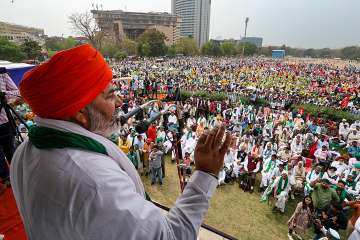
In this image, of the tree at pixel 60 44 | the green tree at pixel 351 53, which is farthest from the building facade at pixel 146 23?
the green tree at pixel 351 53

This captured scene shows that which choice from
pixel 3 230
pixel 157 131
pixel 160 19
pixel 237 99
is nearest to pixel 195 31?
pixel 160 19

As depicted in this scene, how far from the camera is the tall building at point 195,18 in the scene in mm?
102312

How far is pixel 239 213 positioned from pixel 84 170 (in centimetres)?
599

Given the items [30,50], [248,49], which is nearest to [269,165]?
[30,50]

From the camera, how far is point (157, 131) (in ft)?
31.0

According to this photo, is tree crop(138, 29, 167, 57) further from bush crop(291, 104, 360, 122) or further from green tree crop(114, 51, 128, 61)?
bush crop(291, 104, 360, 122)

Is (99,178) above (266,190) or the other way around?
above

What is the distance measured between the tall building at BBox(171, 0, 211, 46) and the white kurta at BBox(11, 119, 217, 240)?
105482 millimetres

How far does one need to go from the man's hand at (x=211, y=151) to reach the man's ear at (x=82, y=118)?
16.9 inches

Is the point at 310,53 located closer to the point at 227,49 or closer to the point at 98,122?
the point at 227,49

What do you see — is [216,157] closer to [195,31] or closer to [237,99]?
[237,99]

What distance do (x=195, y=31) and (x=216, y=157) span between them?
364 ft

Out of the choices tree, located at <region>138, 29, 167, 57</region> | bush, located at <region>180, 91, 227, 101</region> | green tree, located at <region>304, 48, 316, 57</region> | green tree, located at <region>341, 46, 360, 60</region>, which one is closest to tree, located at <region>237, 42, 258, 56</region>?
green tree, located at <region>341, 46, 360, 60</region>

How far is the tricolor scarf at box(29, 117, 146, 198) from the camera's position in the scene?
79cm
